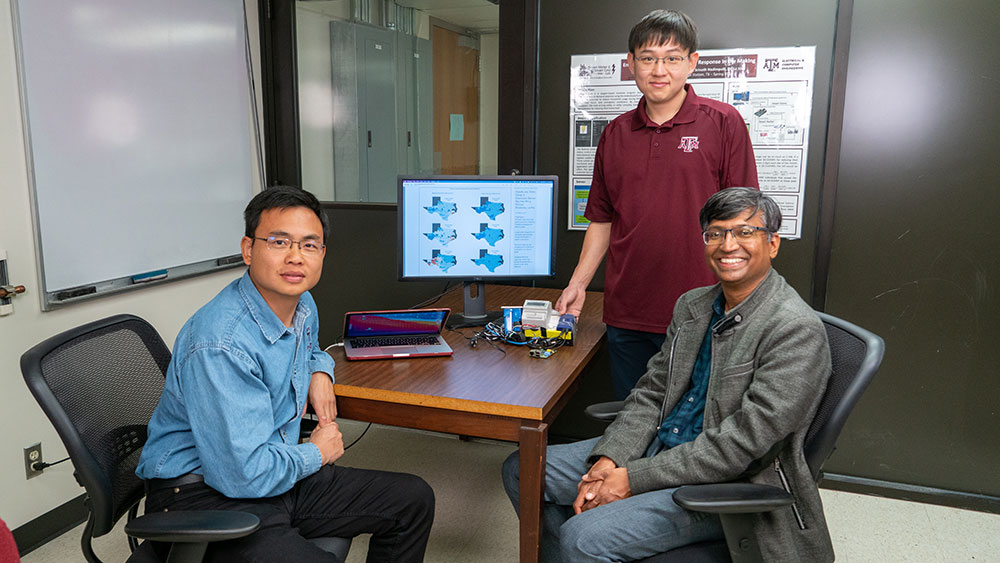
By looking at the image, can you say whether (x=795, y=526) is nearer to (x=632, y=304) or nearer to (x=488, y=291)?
(x=632, y=304)

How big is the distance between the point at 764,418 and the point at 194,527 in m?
1.08

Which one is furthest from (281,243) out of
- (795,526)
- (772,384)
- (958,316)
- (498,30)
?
(958,316)

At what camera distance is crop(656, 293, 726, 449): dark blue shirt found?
1.68 m

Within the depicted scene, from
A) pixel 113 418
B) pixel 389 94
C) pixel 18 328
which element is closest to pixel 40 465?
pixel 18 328

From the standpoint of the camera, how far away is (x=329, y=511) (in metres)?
1.67

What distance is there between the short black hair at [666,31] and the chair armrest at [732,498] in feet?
4.07

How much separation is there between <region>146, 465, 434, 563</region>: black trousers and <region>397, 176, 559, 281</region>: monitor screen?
0.81 m

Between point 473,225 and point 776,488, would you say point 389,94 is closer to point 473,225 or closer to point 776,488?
point 473,225

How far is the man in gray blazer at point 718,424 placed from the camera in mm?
1464

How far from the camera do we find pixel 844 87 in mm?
2609

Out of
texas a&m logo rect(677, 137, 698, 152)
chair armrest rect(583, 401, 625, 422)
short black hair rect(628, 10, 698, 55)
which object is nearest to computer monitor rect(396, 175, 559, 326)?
texas a&m logo rect(677, 137, 698, 152)

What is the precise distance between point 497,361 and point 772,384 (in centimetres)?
79

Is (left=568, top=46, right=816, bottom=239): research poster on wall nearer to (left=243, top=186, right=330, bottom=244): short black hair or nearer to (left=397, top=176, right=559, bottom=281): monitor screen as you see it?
(left=397, top=176, right=559, bottom=281): monitor screen

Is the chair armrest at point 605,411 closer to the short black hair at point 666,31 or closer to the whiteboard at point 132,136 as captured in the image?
the short black hair at point 666,31
